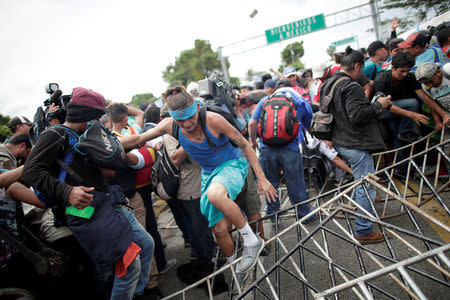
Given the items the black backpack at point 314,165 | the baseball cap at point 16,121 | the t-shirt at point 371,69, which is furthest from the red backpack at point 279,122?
the baseball cap at point 16,121

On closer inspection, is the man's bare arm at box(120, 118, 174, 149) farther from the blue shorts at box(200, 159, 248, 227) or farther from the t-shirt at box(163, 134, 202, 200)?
the blue shorts at box(200, 159, 248, 227)

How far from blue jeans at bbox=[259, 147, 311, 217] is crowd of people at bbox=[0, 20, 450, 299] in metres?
0.01

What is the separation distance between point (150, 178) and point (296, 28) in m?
18.7

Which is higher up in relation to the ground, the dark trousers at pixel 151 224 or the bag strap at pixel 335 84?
the bag strap at pixel 335 84

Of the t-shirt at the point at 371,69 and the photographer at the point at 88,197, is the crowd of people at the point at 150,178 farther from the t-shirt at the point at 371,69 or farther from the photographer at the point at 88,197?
the t-shirt at the point at 371,69

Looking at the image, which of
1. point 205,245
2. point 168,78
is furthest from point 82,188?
point 168,78

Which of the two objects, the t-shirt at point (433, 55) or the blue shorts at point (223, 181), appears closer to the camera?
the blue shorts at point (223, 181)

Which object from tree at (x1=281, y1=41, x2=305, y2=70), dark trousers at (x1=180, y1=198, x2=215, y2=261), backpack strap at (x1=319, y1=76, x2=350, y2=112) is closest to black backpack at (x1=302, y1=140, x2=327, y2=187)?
backpack strap at (x1=319, y1=76, x2=350, y2=112)

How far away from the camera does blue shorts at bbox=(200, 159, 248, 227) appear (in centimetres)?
201

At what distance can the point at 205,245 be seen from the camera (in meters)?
2.68

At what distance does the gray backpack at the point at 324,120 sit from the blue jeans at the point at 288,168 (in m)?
0.41

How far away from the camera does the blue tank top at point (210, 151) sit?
6.97ft

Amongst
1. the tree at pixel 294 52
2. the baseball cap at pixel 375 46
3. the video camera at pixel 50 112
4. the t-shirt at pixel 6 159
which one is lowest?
the t-shirt at pixel 6 159

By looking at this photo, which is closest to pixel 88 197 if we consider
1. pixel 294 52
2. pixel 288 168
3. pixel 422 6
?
pixel 288 168
